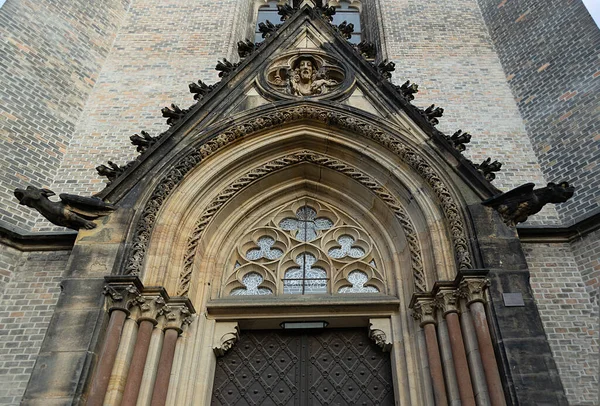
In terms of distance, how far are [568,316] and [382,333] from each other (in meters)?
2.58

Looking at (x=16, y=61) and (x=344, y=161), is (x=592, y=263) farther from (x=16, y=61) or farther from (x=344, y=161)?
(x=16, y=61)

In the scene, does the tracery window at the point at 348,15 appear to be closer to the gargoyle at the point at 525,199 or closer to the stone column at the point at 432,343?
the gargoyle at the point at 525,199

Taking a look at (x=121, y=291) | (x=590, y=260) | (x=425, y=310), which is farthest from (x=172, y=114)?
(x=590, y=260)

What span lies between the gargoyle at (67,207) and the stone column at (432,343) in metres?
4.41

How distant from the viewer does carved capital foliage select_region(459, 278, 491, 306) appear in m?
6.52

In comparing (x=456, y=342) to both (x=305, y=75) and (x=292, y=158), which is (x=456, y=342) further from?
(x=305, y=75)

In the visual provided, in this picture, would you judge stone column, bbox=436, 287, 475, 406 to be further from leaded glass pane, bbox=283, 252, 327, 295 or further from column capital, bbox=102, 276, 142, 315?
column capital, bbox=102, 276, 142, 315

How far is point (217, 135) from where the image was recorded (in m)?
8.47

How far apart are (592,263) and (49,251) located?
8.13m

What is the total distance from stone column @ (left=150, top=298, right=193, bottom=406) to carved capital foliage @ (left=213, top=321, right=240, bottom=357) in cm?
59

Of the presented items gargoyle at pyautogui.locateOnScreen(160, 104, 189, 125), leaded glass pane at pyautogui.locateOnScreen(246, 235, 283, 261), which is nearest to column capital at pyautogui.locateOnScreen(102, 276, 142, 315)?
leaded glass pane at pyautogui.locateOnScreen(246, 235, 283, 261)

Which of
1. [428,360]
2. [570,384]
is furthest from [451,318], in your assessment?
[570,384]

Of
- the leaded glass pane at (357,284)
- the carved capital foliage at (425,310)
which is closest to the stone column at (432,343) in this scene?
the carved capital foliage at (425,310)

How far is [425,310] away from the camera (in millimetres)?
6969
